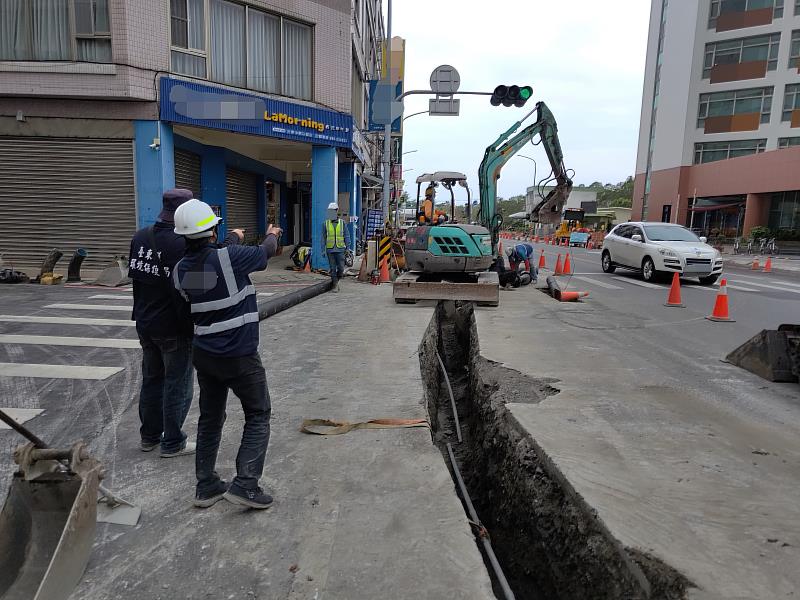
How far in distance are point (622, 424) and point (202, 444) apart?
10.6ft

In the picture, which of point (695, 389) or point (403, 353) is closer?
point (695, 389)

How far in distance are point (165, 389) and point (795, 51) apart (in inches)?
1628

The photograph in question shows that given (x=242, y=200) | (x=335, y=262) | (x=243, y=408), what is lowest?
(x=243, y=408)

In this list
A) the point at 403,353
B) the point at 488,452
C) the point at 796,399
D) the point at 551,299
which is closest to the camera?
the point at 488,452

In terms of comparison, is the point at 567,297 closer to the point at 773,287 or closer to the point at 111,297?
the point at 773,287

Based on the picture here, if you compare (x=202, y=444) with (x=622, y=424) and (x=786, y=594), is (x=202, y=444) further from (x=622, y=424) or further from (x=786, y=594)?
(x=622, y=424)

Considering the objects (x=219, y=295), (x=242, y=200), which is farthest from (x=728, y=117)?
(x=219, y=295)

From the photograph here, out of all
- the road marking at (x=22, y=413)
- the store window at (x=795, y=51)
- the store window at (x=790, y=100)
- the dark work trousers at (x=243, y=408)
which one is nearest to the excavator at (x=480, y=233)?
the road marking at (x=22, y=413)

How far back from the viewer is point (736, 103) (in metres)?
34.2

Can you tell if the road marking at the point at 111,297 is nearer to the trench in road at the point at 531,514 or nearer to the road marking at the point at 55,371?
the road marking at the point at 55,371

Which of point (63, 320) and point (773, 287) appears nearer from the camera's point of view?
point (63, 320)

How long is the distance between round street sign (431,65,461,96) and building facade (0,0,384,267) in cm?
311

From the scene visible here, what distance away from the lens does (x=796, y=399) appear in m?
5.20

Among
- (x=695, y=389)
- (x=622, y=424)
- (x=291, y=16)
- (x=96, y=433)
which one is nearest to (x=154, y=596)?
(x=96, y=433)
